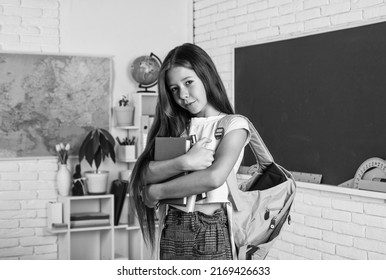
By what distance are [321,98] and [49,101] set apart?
6.87 ft

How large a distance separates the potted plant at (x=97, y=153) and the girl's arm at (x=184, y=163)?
2.91 metres

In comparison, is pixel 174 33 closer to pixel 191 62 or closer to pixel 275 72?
pixel 275 72

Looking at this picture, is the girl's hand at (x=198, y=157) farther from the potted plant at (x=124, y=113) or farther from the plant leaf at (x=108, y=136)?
the potted plant at (x=124, y=113)

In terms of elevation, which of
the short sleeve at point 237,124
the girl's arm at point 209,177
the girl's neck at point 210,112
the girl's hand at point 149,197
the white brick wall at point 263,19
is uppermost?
the white brick wall at point 263,19

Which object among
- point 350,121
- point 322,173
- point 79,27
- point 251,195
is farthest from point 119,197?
point 251,195

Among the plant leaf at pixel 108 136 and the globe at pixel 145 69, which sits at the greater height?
the globe at pixel 145 69

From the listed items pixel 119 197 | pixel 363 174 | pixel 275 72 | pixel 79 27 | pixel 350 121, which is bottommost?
pixel 119 197

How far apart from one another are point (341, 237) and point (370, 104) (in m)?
0.81

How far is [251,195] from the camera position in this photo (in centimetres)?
171

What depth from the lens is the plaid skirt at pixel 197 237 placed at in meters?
1.60

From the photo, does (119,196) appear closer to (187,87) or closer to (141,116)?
(141,116)

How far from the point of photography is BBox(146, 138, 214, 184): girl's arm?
5.17ft

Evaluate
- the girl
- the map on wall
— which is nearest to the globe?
the map on wall

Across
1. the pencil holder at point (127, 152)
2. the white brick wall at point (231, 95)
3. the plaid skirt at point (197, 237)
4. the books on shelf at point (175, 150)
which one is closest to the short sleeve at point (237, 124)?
the books on shelf at point (175, 150)
